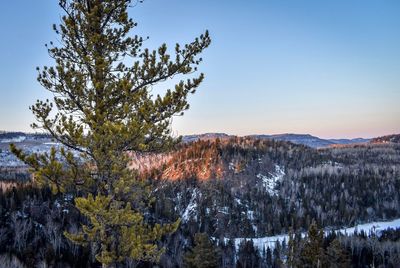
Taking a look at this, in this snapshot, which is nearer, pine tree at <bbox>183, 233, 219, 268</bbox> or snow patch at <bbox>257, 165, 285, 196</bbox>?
pine tree at <bbox>183, 233, 219, 268</bbox>

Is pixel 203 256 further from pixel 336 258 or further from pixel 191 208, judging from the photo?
pixel 191 208

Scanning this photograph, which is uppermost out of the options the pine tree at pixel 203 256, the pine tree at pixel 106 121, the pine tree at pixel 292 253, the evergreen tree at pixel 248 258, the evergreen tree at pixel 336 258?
the pine tree at pixel 106 121

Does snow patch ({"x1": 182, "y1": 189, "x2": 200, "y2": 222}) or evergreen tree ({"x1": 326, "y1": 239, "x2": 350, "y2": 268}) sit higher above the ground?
evergreen tree ({"x1": 326, "y1": 239, "x2": 350, "y2": 268})

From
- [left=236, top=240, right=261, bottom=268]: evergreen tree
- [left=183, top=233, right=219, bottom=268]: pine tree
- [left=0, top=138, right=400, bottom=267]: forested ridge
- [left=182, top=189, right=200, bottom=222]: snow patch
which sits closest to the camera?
[left=183, top=233, right=219, bottom=268]: pine tree

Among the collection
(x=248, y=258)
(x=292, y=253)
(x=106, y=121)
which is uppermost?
(x=106, y=121)

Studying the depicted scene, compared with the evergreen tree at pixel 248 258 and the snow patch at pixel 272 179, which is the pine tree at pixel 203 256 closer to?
the evergreen tree at pixel 248 258

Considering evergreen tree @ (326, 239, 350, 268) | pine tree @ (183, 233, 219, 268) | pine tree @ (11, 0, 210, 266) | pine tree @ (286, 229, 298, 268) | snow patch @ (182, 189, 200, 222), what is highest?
pine tree @ (11, 0, 210, 266)

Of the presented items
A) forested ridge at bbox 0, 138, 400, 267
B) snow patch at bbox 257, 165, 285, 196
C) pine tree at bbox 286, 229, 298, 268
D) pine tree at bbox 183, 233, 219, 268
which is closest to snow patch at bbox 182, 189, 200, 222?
forested ridge at bbox 0, 138, 400, 267

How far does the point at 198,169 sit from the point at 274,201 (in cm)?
2674

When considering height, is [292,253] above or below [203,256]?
above

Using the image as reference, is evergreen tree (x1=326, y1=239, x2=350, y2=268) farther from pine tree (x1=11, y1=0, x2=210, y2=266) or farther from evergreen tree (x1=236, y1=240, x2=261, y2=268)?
pine tree (x1=11, y1=0, x2=210, y2=266)

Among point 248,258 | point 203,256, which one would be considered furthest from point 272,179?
point 203,256

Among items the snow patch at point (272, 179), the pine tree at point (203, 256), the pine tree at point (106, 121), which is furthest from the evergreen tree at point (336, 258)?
the snow patch at point (272, 179)

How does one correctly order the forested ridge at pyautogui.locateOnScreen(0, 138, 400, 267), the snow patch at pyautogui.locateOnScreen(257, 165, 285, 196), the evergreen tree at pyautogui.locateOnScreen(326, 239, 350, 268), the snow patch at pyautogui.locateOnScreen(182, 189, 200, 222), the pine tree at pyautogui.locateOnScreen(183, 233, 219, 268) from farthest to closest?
the snow patch at pyautogui.locateOnScreen(257, 165, 285, 196), the snow patch at pyautogui.locateOnScreen(182, 189, 200, 222), the forested ridge at pyautogui.locateOnScreen(0, 138, 400, 267), the evergreen tree at pyautogui.locateOnScreen(326, 239, 350, 268), the pine tree at pyautogui.locateOnScreen(183, 233, 219, 268)
